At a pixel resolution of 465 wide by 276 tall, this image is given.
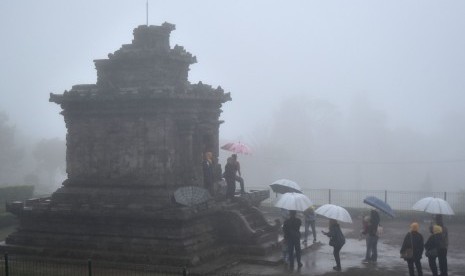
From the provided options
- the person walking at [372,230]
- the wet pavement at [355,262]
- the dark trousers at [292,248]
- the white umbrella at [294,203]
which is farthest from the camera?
the person walking at [372,230]

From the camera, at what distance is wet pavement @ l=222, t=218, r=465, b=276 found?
1700cm

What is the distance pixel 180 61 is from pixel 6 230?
11.8 metres

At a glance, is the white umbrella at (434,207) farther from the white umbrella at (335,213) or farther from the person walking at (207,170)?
the person walking at (207,170)

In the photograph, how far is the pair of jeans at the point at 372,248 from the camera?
18031 mm

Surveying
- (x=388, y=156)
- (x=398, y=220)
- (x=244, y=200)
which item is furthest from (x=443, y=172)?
(x=244, y=200)

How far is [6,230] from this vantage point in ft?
86.8

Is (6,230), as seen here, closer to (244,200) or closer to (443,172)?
(244,200)

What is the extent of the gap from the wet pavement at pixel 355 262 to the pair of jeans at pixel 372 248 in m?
0.23

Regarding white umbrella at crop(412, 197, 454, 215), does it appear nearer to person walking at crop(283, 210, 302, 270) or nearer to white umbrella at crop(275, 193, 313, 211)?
white umbrella at crop(275, 193, 313, 211)

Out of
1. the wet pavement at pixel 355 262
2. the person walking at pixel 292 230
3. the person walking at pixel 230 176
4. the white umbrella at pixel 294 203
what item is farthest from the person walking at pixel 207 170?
the person walking at pixel 292 230

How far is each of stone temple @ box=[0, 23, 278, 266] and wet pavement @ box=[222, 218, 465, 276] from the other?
5.07 ft

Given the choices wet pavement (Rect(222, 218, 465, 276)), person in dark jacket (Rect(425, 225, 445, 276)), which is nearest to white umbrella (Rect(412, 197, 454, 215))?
person in dark jacket (Rect(425, 225, 445, 276))

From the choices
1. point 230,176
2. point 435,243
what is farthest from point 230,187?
point 435,243

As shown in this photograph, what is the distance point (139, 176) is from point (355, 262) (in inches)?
302
